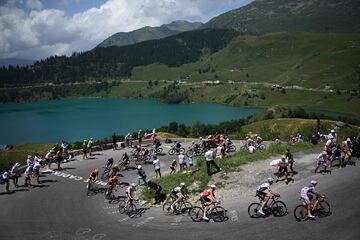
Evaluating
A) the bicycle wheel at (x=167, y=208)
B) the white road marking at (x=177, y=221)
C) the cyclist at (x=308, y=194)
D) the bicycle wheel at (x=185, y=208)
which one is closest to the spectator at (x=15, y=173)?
the bicycle wheel at (x=167, y=208)

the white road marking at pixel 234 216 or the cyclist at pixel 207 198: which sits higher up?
the cyclist at pixel 207 198

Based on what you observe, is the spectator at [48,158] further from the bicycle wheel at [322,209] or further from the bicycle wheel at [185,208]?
the bicycle wheel at [322,209]

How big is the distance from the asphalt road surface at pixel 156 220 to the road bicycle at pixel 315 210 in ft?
1.24

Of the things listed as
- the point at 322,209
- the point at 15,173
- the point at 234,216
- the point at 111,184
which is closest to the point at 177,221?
the point at 234,216

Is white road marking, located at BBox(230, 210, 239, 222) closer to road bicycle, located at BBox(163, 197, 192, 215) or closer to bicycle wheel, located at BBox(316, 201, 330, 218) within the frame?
road bicycle, located at BBox(163, 197, 192, 215)

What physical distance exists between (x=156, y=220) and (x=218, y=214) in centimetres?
416

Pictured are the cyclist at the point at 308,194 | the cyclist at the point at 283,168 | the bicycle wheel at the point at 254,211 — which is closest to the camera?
the cyclist at the point at 308,194

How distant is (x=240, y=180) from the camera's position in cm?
3228

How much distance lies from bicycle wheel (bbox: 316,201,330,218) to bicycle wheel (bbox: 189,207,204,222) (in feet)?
23.6

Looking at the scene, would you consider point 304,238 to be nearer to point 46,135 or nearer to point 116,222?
point 116,222

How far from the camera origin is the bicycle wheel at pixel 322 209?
78.9 ft

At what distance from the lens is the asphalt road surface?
22.7 m

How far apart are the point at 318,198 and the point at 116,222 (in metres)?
13.0

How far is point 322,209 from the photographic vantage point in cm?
2448
